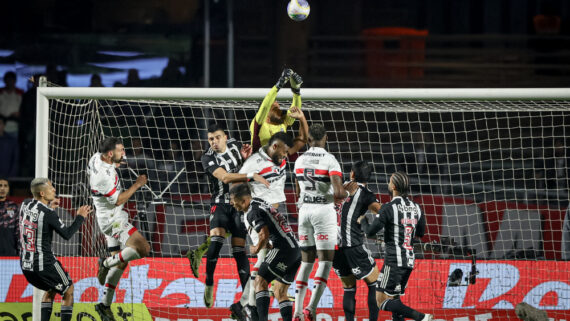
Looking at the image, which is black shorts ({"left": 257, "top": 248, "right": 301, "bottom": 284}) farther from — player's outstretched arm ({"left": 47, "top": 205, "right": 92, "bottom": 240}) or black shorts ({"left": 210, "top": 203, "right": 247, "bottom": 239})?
player's outstretched arm ({"left": 47, "top": 205, "right": 92, "bottom": 240})

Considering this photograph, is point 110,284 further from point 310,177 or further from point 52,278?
point 310,177

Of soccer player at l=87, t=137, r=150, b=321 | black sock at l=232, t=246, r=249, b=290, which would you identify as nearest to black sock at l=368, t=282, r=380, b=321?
black sock at l=232, t=246, r=249, b=290

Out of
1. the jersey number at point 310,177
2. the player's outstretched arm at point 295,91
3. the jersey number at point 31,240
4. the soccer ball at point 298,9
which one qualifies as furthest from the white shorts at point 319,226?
the jersey number at point 31,240

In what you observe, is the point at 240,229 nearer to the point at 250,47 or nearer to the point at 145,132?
the point at 145,132

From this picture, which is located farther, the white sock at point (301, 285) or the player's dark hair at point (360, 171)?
the player's dark hair at point (360, 171)

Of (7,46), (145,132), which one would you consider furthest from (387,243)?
(7,46)

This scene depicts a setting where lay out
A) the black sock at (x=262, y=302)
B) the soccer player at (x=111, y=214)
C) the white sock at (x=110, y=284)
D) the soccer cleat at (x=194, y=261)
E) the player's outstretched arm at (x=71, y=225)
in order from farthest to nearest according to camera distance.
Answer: the soccer cleat at (x=194, y=261) → the white sock at (x=110, y=284) → the soccer player at (x=111, y=214) → the player's outstretched arm at (x=71, y=225) → the black sock at (x=262, y=302)

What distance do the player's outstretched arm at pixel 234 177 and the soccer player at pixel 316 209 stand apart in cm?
41

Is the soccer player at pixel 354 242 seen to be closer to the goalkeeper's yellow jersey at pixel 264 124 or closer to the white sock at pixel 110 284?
the goalkeeper's yellow jersey at pixel 264 124

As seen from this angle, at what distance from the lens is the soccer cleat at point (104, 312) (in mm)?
10703

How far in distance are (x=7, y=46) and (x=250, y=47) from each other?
4.59 meters

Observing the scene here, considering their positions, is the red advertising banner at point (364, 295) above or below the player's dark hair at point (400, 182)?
below

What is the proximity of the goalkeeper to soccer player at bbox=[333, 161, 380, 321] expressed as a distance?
0.98 m

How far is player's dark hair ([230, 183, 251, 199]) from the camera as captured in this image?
32.2ft
